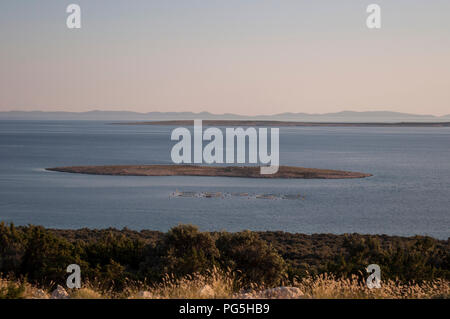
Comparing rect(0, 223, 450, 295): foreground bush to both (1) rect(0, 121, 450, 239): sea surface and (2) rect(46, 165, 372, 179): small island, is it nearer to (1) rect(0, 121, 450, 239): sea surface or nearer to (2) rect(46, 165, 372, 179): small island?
(1) rect(0, 121, 450, 239): sea surface

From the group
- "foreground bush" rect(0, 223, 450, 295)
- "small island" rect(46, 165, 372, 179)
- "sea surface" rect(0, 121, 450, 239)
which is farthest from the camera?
"small island" rect(46, 165, 372, 179)

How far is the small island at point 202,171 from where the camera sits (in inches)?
2990

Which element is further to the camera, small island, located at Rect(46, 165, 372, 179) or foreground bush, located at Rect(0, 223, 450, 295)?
small island, located at Rect(46, 165, 372, 179)

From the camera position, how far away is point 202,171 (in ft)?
258

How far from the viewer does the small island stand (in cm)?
7594

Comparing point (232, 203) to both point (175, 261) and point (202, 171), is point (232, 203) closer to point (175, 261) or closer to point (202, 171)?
point (202, 171)

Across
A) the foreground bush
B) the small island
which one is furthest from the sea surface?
the foreground bush

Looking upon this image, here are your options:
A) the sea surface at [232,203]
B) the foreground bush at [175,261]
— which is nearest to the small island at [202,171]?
the sea surface at [232,203]

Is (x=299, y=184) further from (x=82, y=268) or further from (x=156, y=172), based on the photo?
(x=82, y=268)

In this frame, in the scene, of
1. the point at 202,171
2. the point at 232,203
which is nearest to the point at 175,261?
the point at 232,203

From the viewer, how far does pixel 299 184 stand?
227 feet

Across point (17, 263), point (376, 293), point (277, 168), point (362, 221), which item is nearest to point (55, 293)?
point (17, 263)
